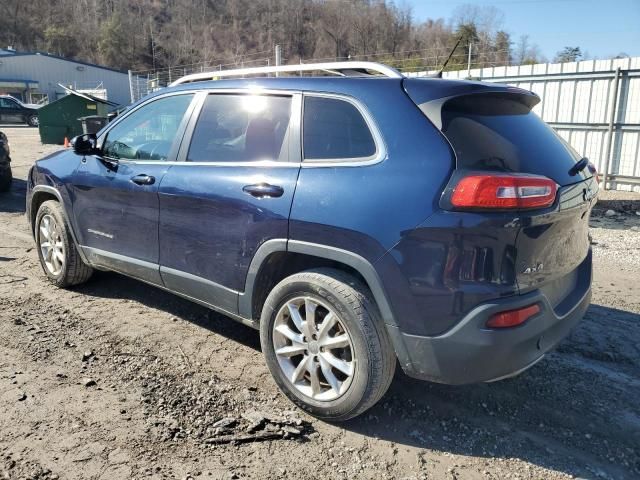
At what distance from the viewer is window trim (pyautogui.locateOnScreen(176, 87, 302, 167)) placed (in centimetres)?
307

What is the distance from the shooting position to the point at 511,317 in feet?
8.13

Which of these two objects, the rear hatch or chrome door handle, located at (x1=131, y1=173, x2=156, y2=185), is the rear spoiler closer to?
the rear hatch

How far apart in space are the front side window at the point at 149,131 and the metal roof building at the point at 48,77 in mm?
48645

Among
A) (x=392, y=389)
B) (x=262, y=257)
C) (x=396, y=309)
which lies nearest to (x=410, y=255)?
(x=396, y=309)

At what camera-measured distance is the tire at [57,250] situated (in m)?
4.69

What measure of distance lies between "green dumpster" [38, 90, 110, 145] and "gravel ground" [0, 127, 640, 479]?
58.0 ft

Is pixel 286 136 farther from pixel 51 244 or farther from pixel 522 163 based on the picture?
pixel 51 244

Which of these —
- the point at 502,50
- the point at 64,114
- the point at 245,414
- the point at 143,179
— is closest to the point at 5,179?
the point at 143,179

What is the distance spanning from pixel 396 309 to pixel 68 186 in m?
3.29

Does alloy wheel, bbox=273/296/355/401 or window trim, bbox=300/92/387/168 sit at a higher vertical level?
window trim, bbox=300/92/387/168

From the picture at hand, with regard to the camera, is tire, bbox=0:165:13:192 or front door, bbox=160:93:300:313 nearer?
front door, bbox=160:93:300:313

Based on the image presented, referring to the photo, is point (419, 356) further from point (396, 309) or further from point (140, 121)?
point (140, 121)

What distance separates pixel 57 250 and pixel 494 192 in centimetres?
405

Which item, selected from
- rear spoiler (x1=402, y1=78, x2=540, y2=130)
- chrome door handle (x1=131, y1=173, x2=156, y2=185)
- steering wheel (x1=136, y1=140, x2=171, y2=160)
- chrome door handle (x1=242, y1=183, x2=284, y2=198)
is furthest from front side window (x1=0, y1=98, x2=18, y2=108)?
rear spoiler (x1=402, y1=78, x2=540, y2=130)
